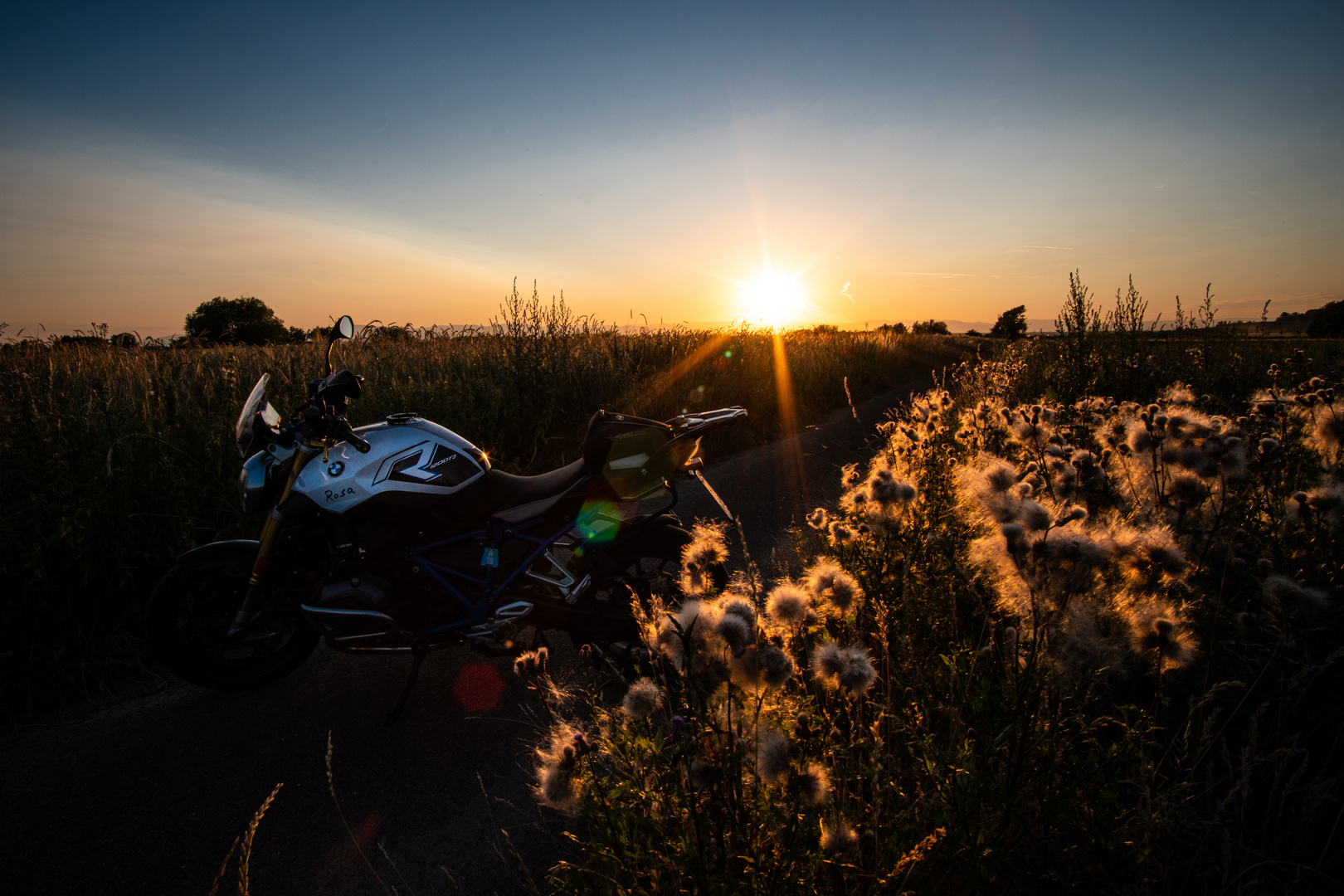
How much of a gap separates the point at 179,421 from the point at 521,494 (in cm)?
348

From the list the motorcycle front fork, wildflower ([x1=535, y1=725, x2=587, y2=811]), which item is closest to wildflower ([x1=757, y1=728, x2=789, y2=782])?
wildflower ([x1=535, y1=725, x2=587, y2=811])

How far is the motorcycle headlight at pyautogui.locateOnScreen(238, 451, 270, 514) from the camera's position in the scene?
116 inches

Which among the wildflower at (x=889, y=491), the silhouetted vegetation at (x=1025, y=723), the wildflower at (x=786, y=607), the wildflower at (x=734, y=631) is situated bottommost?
the silhouetted vegetation at (x=1025, y=723)

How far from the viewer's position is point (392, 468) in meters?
2.92

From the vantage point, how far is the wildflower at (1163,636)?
149cm

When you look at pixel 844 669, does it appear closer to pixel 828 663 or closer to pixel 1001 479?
pixel 828 663

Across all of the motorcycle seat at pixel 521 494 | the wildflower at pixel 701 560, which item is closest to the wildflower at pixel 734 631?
the wildflower at pixel 701 560

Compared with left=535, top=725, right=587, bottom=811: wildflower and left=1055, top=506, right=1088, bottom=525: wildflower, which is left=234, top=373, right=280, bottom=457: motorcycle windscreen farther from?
left=1055, top=506, right=1088, bottom=525: wildflower

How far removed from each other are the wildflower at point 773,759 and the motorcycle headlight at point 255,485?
290 cm

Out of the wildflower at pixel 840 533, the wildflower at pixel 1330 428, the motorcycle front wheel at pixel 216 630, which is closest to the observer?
the wildflower at pixel 1330 428

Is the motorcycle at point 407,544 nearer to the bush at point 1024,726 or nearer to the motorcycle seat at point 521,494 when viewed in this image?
the motorcycle seat at point 521,494

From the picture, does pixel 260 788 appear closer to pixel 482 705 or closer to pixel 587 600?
pixel 482 705

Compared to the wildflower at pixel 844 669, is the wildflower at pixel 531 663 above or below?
below

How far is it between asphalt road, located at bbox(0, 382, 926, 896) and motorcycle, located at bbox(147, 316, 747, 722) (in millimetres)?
311
